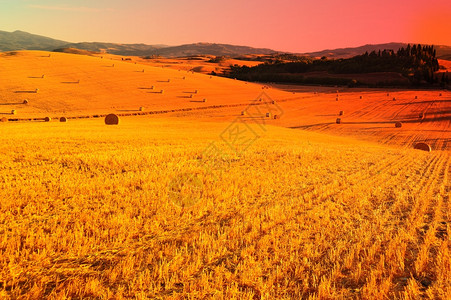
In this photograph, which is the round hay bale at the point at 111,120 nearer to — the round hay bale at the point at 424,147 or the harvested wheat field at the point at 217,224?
the harvested wheat field at the point at 217,224

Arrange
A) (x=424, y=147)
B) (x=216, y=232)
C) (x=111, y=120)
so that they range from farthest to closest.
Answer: (x=111, y=120) < (x=424, y=147) < (x=216, y=232)

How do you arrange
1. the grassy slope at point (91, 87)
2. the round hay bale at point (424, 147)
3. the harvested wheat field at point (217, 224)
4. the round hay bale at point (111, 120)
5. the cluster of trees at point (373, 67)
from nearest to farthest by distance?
1. the harvested wheat field at point (217, 224)
2. the round hay bale at point (424, 147)
3. the round hay bale at point (111, 120)
4. the grassy slope at point (91, 87)
5. the cluster of trees at point (373, 67)

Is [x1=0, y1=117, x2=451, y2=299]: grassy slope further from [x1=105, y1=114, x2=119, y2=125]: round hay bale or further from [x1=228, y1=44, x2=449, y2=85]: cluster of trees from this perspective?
[x1=228, y1=44, x2=449, y2=85]: cluster of trees

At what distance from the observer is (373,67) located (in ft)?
355

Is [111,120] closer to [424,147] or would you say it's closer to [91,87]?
[91,87]

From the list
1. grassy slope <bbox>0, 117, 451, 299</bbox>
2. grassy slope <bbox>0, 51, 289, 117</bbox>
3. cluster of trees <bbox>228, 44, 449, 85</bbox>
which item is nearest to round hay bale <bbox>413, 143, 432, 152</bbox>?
grassy slope <bbox>0, 117, 451, 299</bbox>

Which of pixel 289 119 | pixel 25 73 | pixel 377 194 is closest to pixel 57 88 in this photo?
pixel 25 73

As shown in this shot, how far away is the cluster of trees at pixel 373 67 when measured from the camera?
9394 centimetres

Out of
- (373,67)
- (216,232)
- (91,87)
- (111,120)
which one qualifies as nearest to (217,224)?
→ (216,232)

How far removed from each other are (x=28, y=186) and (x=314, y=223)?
7.61m

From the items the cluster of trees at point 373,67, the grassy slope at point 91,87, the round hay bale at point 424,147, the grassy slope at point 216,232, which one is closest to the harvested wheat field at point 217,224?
the grassy slope at point 216,232

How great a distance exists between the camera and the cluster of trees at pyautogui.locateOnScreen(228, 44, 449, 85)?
308 feet

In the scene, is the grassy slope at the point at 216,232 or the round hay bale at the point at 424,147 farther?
the round hay bale at the point at 424,147

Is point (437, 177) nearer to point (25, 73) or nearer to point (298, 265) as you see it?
point (298, 265)
